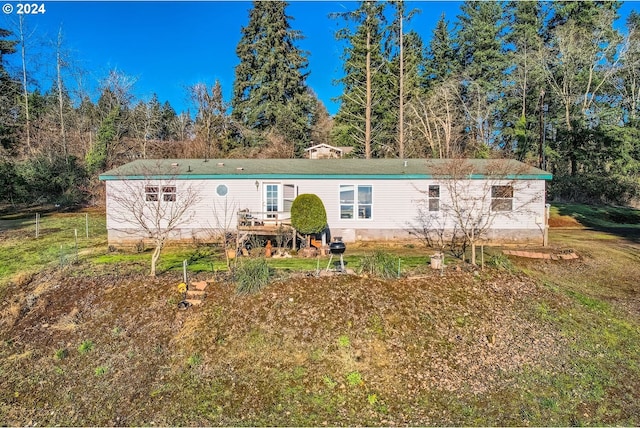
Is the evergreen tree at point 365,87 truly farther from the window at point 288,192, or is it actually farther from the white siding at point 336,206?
the window at point 288,192

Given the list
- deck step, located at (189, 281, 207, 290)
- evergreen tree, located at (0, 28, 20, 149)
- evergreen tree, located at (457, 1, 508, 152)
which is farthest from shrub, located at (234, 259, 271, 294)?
evergreen tree, located at (0, 28, 20, 149)

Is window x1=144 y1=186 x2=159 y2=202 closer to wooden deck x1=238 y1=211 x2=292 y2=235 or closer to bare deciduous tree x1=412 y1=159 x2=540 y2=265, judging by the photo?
wooden deck x1=238 y1=211 x2=292 y2=235

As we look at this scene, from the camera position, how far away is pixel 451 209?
14.0 meters

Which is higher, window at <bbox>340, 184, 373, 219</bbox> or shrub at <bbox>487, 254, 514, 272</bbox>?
window at <bbox>340, 184, 373, 219</bbox>

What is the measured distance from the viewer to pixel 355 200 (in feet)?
46.6

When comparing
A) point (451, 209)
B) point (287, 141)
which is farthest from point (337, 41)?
point (451, 209)

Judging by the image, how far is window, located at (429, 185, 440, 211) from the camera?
46.3 ft

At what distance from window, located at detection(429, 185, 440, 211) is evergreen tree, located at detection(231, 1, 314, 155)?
21638 millimetres

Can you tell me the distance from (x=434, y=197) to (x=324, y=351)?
895cm

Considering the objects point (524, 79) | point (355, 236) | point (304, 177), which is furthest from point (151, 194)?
point (524, 79)

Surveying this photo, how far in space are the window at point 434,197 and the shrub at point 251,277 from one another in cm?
775

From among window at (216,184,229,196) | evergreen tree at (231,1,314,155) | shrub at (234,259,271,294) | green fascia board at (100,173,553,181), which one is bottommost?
shrub at (234,259,271,294)

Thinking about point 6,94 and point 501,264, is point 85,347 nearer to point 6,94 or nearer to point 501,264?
point 501,264

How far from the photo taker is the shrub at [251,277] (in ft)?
27.9
